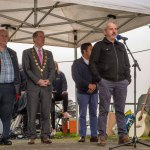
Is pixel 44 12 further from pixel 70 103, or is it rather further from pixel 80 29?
pixel 70 103

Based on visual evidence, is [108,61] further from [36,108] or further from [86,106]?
[36,108]

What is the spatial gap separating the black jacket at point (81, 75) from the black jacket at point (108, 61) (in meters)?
0.80

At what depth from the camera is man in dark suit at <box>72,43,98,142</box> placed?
655cm

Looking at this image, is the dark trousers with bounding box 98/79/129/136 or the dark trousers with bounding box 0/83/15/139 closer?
the dark trousers with bounding box 98/79/129/136

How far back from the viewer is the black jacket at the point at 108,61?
5.70m

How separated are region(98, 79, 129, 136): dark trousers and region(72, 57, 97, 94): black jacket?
0.80m

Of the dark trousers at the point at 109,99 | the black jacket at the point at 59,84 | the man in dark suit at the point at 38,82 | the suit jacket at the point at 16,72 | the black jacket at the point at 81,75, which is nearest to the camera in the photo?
the dark trousers at the point at 109,99

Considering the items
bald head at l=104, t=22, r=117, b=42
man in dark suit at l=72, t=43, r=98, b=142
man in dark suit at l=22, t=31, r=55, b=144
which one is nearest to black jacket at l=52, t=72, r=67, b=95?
man in dark suit at l=72, t=43, r=98, b=142

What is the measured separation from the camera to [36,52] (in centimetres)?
614


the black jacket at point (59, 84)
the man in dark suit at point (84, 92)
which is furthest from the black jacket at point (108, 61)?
the black jacket at point (59, 84)

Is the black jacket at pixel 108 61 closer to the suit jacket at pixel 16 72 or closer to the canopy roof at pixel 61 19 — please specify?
the suit jacket at pixel 16 72

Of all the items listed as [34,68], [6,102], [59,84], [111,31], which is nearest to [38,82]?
[34,68]

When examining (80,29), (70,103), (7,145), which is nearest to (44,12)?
(80,29)

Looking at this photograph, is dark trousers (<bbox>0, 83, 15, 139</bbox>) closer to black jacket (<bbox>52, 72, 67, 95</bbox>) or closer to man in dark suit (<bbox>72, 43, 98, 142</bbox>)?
man in dark suit (<bbox>72, 43, 98, 142</bbox>)
